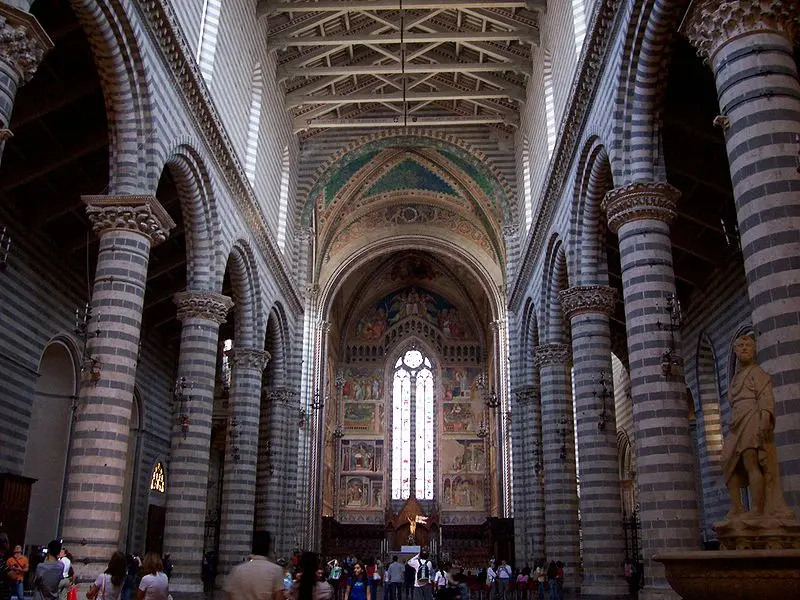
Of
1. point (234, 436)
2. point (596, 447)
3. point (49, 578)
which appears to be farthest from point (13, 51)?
point (234, 436)

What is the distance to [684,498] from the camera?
41.9ft

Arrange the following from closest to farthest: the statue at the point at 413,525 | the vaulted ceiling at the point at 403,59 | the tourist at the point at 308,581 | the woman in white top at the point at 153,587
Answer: the tourist at the point at 308,581, the woman in white top at the point at 153,587, the vaulted ceiling at the point at 403,59, the statue at the point at 413,525

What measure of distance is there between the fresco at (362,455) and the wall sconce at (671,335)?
3353 cm

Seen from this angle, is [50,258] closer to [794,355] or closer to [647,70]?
[647,70]

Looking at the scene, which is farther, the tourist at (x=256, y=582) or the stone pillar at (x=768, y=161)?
the stone pillar at (x=768, y=161)

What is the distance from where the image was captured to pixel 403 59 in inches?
1073

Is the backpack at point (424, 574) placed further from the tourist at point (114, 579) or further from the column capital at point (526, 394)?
the column capital at point (526, 394)

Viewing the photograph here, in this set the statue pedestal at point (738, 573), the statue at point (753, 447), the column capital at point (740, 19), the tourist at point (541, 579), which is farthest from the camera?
the tourist at point (541, 579)

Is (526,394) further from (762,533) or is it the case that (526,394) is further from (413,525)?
(762,533)

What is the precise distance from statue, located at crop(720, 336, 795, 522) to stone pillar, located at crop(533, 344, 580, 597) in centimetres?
A: 1461

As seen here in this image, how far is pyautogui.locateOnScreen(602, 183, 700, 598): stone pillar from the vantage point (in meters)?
12.7

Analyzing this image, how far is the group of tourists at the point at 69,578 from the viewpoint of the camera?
8.28 meters

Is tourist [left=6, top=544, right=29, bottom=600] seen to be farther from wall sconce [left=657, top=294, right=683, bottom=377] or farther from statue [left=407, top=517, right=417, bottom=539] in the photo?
statue [left=407, top=517, right=417, bottom=539]

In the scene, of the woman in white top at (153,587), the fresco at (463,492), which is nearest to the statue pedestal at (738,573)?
the woman in white top at (153,587)
